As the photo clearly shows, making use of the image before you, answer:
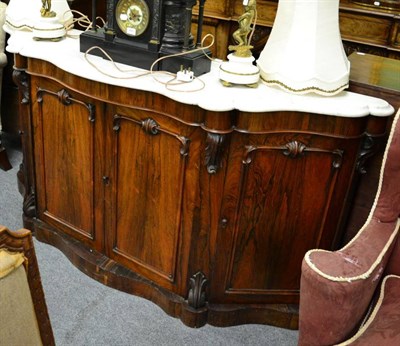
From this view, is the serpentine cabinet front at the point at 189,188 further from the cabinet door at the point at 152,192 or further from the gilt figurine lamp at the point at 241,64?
the gilt figurine lamp at the point at 241,64

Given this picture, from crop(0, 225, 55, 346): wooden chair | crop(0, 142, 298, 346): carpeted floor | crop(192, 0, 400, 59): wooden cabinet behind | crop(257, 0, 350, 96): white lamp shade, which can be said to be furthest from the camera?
crop(192, 0, 400, 59): wooden cabinet behind

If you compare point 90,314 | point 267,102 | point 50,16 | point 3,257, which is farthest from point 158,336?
point 50,16

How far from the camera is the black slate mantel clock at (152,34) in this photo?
1626 mm

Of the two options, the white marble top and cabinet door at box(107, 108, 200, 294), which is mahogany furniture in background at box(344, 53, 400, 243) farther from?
cabinet door at box(107, 108, 200, 294)

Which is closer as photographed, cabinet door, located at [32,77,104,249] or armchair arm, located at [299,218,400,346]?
armchair arm, located at [299,218,400,346]

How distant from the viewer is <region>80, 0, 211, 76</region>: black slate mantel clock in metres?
1.63

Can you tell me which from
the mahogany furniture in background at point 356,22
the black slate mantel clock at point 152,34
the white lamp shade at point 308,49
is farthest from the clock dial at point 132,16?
the mahogany furniture in background at point 356,22

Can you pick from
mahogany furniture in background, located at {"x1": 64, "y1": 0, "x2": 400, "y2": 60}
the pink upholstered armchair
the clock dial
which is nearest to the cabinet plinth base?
the pink upholstered armchair

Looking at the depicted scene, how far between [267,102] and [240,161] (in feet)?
0.71

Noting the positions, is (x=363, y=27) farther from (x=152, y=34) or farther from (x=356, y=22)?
(x=152, y=34)

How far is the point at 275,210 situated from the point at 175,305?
556mm

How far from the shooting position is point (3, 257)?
33.6 inches

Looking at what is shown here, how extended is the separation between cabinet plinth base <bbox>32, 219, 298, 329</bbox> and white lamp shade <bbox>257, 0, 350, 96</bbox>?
86 cm

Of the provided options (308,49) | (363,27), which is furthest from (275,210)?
(363,27)
